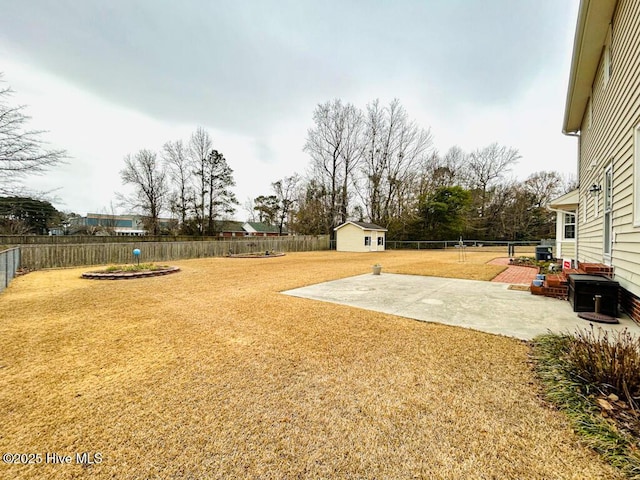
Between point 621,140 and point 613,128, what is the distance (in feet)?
2.45

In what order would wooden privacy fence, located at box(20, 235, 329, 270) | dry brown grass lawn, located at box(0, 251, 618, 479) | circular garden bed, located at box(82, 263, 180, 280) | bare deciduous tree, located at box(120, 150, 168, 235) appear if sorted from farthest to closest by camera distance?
bare deciduous tree, located at box(120, 150, 168, 235) → wooden privacy fence, located at box(20, 235, 329, 270) → circular garden bed, located at box(82, 263, 180, 280) → dry brown grass lawn, located at box(0, 251, 618, 479)

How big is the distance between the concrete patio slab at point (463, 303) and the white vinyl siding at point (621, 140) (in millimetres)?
1075

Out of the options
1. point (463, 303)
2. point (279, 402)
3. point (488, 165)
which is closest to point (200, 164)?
point (463, 303)

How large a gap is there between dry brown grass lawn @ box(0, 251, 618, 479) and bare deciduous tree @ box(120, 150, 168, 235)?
25.6 metres

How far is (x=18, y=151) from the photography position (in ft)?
30.4

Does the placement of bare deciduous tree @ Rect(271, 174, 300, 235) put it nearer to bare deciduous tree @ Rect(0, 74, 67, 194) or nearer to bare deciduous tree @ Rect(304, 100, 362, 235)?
bare deciduous tree @ Rect(304, 100, 362, 235)

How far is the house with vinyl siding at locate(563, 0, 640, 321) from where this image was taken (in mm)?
3844

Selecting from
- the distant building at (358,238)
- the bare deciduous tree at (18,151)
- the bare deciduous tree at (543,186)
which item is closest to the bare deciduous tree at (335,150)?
the distant building at (358,238)

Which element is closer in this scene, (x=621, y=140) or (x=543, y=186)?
(x=621, y=140)

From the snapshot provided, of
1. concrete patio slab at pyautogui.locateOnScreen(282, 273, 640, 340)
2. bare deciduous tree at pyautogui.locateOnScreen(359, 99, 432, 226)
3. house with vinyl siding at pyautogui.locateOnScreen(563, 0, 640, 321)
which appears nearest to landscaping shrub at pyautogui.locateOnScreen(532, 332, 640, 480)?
concrete patio slab at pyautogui.locateOnScreen(282, 273, 640, 340)

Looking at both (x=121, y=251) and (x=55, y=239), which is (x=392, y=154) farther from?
(x=55, y=239)

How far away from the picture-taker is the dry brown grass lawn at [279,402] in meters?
1.56

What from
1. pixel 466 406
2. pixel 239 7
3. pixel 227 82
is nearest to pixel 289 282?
pixel 466 406

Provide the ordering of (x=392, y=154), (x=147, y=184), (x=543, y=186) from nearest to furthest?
(x=147, y=184) → (x=392, y=154) → (x=543, y=186)
